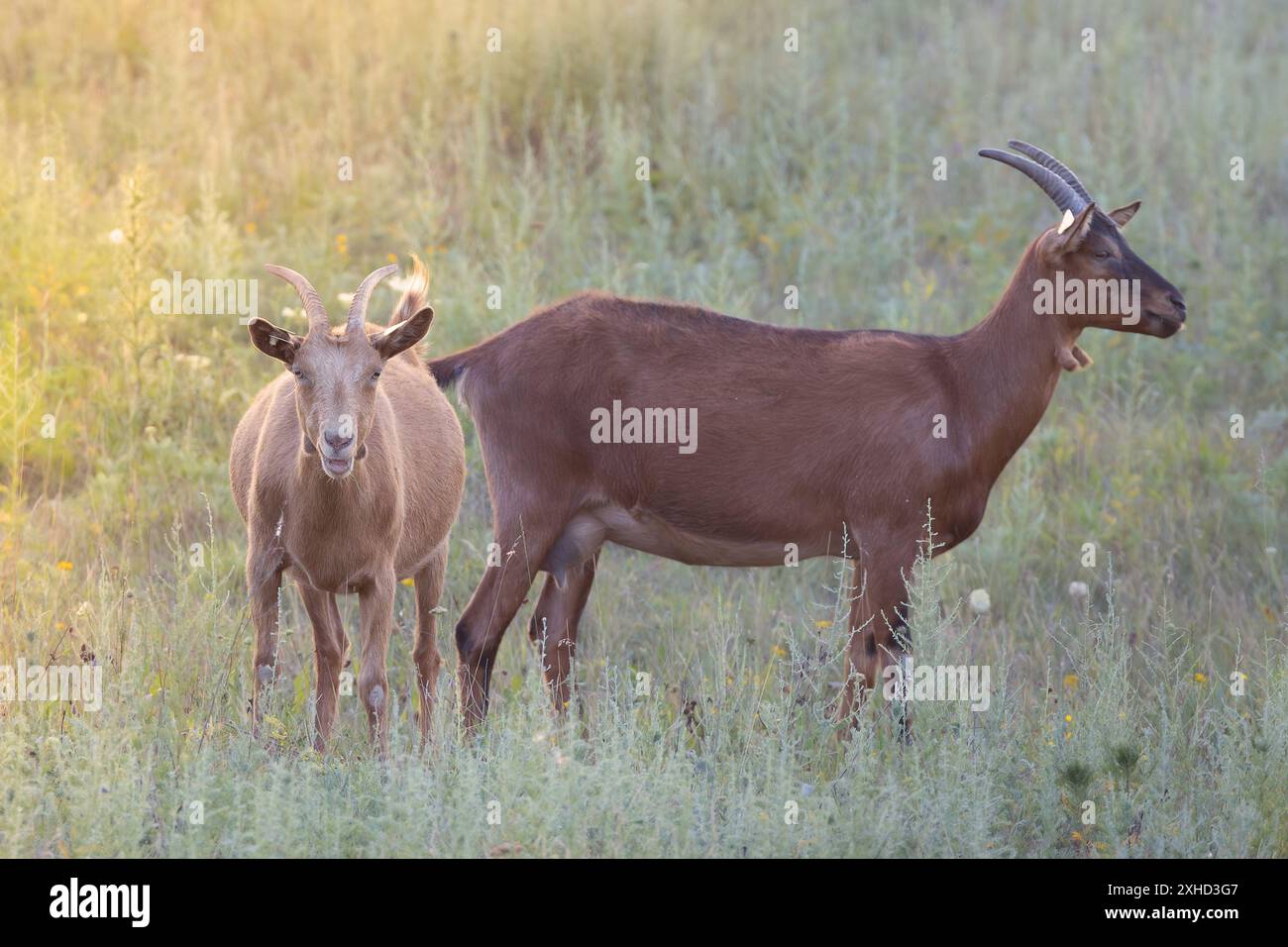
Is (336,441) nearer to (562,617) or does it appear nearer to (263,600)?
(263,600)

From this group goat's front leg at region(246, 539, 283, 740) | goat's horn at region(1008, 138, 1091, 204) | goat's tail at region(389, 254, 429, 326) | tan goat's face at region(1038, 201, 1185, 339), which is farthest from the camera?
goat's tail at region(389, 254, 429, 326)

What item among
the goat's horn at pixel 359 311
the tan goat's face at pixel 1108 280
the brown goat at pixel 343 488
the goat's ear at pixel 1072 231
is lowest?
the brown goat at pixel 343 488

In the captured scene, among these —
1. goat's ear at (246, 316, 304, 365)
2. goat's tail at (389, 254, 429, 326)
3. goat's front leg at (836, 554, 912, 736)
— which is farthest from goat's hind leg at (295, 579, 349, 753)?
goat's front leg at (836, 554, 912, 736)

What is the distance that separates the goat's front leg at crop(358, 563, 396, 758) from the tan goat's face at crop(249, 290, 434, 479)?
645 mm

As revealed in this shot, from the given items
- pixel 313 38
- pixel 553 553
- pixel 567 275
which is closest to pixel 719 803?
pixel 553 553

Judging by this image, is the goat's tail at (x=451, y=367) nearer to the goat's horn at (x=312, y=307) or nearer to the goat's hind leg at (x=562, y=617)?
the goat's hind leg at (x=562, y=617)

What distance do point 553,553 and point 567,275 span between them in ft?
14.5

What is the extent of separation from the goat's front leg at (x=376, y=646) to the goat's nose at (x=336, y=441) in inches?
35.2

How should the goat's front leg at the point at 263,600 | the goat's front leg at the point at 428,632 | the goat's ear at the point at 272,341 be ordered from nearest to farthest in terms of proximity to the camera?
1. the goat's ear at the point at 272,341
2. the goat's front leg at the point at 263,600
3. the goat's front leg at the point at 428,632

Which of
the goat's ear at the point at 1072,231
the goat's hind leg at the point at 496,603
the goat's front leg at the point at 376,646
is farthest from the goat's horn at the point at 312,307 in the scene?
the goat's ear at the point at 1072,231

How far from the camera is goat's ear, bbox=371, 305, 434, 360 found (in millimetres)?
6223

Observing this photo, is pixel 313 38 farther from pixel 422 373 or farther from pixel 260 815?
pixel 260 815

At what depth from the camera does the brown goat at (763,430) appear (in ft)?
23.2

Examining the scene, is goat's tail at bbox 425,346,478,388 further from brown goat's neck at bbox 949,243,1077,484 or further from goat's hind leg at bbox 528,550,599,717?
brown goat's neck at bbox 949,243,1077,484
